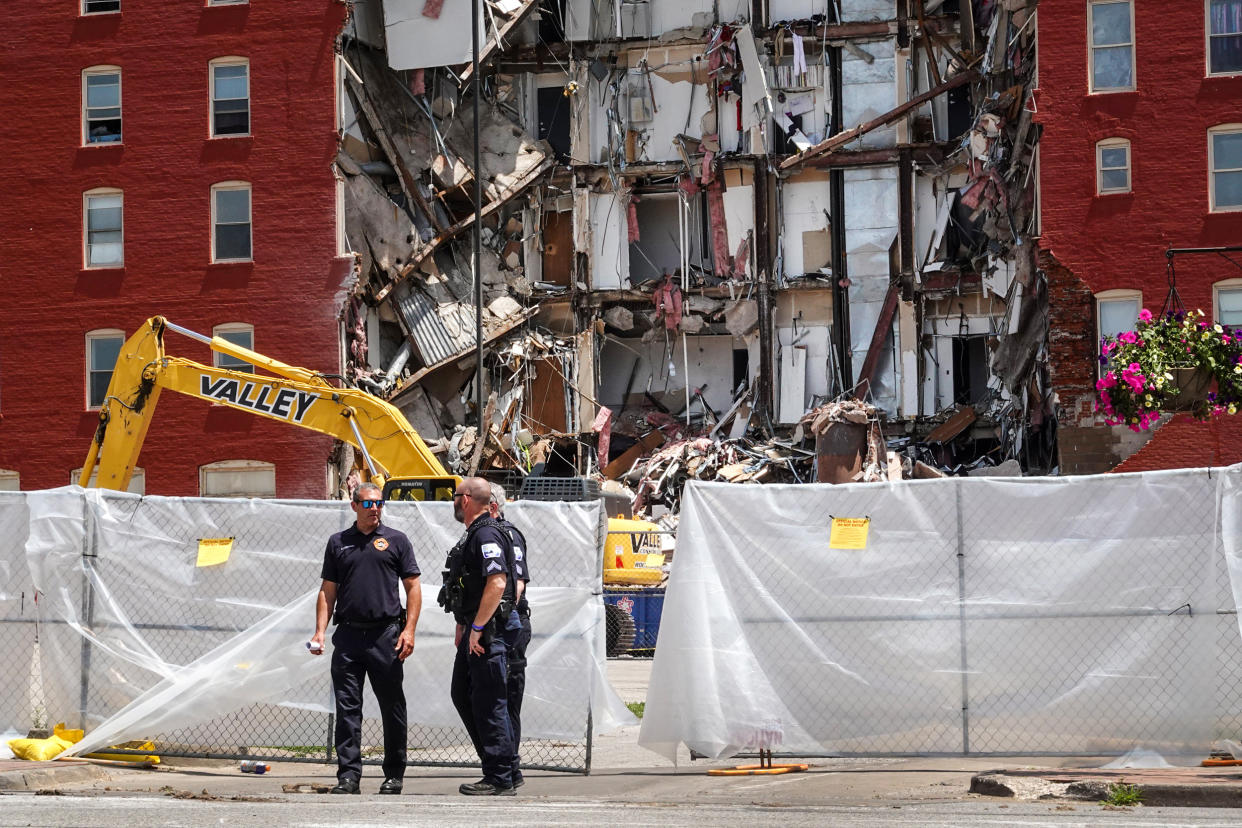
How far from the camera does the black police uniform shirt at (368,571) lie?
1048 cm

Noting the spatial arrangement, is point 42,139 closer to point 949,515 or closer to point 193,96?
point 193,96

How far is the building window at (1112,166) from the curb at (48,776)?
2608 centimetres

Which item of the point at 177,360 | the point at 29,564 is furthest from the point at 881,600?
the point at 177,360

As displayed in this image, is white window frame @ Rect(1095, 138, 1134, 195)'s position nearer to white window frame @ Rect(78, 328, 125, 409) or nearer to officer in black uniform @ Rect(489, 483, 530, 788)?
white window frame @ Rect(78, 328, 125, 409)

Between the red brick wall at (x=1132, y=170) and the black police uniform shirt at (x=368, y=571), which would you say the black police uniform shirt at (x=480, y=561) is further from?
the red brick wall at (x=1132, y=170)

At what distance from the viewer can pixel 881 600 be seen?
1133 cm

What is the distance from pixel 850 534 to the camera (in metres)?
11.4

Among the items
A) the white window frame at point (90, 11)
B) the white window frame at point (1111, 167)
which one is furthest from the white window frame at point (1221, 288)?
the white window frame at point (90, 11)

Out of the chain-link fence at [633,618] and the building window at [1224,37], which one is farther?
the building window at [1224,37]

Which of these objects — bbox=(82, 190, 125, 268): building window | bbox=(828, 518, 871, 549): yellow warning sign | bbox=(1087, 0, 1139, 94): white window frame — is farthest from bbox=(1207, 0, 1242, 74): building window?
bbox=(828, 518, 871, 549): yellow warning sign

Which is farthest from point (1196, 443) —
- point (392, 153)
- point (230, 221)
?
point (230, 221)

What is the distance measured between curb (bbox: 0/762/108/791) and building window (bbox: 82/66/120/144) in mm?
27474

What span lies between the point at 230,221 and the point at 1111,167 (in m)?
18.6

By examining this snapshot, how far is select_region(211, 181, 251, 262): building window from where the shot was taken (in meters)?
35.9
